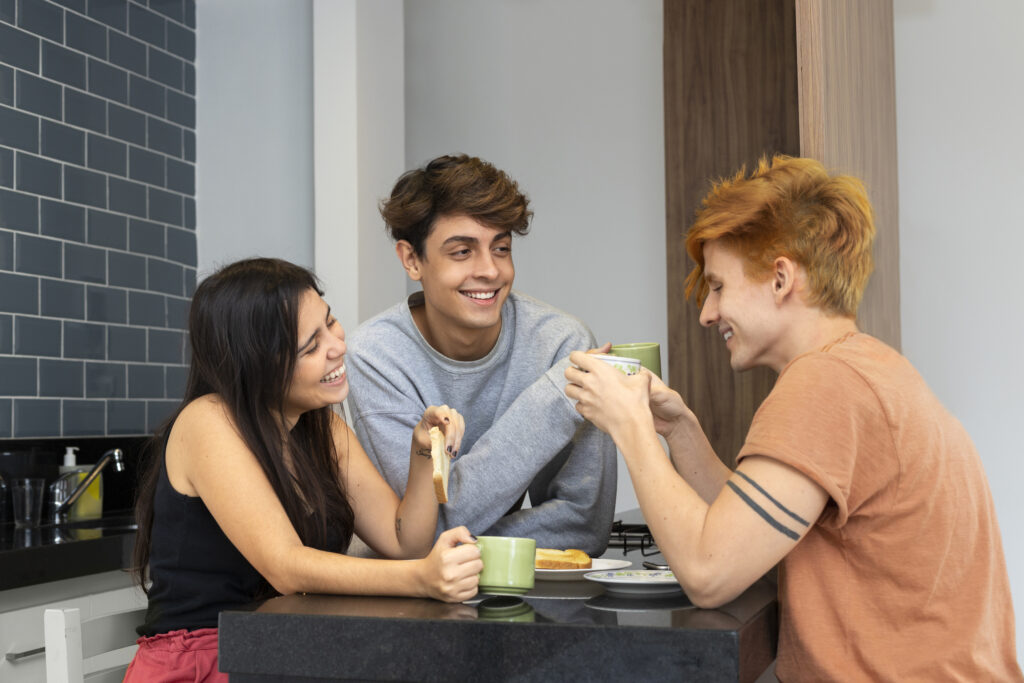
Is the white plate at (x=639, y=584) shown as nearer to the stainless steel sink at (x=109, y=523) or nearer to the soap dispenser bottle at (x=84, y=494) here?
the stainless steel sink at (x=109, y=523)

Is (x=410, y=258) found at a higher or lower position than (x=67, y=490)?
higher

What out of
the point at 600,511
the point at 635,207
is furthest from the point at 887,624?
the point at 635,207

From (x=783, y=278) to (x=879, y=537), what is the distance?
1.22 feet

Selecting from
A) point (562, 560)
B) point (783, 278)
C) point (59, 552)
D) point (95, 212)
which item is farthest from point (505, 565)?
point (95, 212)

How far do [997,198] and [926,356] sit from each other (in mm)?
487

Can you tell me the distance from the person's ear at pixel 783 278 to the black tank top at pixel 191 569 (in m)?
0.89

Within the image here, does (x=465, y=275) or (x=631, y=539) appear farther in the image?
(x=631, y=539)

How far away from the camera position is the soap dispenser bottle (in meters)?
2.96

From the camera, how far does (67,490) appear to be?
291 cm

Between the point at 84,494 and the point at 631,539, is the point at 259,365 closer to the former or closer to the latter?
the point at 631,539

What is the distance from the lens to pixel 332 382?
176cm

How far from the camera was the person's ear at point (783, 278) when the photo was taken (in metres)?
1.49

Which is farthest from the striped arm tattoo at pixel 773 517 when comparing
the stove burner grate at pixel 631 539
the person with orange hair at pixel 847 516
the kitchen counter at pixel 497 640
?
the stove burner grate at pixel 631 539

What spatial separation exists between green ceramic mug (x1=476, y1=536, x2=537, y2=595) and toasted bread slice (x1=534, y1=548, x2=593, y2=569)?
239 millimetres
